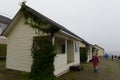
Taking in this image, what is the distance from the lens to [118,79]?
14.1 meters

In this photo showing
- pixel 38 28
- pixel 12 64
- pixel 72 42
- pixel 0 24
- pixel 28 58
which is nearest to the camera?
pixel 38 28

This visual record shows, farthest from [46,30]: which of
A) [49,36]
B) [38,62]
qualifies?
[38,62]

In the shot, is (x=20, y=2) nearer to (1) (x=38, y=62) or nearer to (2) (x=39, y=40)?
(2) (x=39, y=40)

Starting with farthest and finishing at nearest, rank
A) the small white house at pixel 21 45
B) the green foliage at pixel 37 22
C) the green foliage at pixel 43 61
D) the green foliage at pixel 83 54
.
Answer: the green foliage at pixel 83 54, the small white house at pixel 21 45, the green foliage at pixel 37 22, the green foliage at pixel 43 61

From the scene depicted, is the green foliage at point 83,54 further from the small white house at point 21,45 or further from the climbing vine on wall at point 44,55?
the climbing vine on wall at point 44,55

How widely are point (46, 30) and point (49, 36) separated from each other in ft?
1.68

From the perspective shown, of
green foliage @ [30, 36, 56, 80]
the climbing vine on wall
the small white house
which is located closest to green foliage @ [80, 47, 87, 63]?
the small white house

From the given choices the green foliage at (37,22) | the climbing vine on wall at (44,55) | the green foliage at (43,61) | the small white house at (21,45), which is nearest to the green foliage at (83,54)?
the small white house at (21,45)

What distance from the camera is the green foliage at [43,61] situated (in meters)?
11.7

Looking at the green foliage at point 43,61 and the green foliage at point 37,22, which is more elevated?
the green foliage at point 37,22

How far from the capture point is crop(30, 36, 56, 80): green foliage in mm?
11727

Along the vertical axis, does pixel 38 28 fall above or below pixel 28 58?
above

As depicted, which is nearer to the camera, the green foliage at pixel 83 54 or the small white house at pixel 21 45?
the small white house at pixel 21 45

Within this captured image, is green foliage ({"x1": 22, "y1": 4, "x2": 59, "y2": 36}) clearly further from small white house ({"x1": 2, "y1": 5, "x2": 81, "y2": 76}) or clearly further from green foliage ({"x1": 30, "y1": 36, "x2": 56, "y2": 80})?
green foliage ({"x1": 30, "y1": 36, "x2": 56, "y2": 80})
